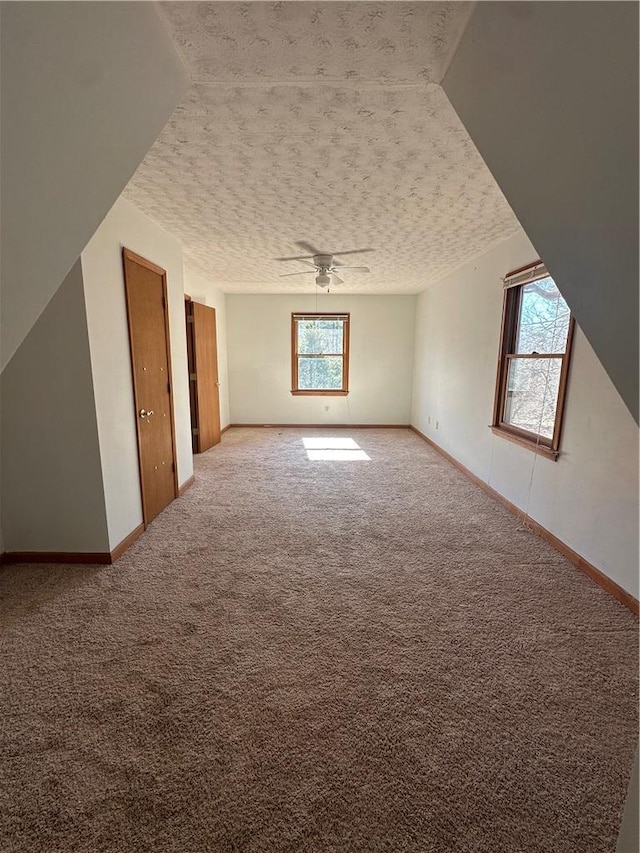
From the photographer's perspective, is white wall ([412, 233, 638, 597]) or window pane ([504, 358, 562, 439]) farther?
window pane ([504, 358, 562, 439])

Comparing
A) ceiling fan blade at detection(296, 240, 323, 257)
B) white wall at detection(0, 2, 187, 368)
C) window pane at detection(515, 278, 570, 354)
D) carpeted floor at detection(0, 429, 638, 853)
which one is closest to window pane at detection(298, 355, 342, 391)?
ceiling fan blade at detection(296, 240, 323, 257)

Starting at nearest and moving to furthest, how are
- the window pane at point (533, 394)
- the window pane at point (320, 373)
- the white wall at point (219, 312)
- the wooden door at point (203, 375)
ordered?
the window pane at point (533, 394) → the wooden door at point (203, 375) → the white wall at point (219, 312) → the window pane at point (320, 373)

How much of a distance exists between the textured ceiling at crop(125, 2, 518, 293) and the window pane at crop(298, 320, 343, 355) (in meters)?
2.70

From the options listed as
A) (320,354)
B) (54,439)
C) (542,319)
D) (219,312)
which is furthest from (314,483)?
(219,312)

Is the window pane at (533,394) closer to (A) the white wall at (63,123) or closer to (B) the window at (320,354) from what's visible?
(A) the white wall at (63,123)

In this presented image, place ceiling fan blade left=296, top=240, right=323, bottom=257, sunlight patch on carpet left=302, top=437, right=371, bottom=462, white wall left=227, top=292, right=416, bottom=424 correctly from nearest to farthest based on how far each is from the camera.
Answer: ceiling fan blade left=296, top=240, right=323, bottom=257
sunlight patch on carpet left=302, top=437, right=371, bottom=462
white wall left=227, top=292, right=416, bottom=424

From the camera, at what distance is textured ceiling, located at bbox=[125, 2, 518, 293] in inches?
45.1

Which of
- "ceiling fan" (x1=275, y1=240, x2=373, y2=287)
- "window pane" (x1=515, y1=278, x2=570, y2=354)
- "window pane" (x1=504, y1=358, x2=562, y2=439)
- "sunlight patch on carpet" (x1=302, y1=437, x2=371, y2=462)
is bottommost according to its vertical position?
"sunlight patch on carpet" (x1=302, y1=437, x2=371, y2=462)

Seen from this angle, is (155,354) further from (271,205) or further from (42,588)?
(42,588)

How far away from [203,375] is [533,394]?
4.00 metres

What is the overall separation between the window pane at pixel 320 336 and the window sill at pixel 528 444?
360cm

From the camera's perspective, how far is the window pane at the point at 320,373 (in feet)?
21.4

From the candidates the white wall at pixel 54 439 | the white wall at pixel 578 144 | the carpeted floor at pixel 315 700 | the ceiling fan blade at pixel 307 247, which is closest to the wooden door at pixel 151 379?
the white wall at pixel 54 439

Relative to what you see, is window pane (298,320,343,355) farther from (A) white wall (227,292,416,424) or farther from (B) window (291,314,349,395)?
(A) white wall (227,292,416,424)
